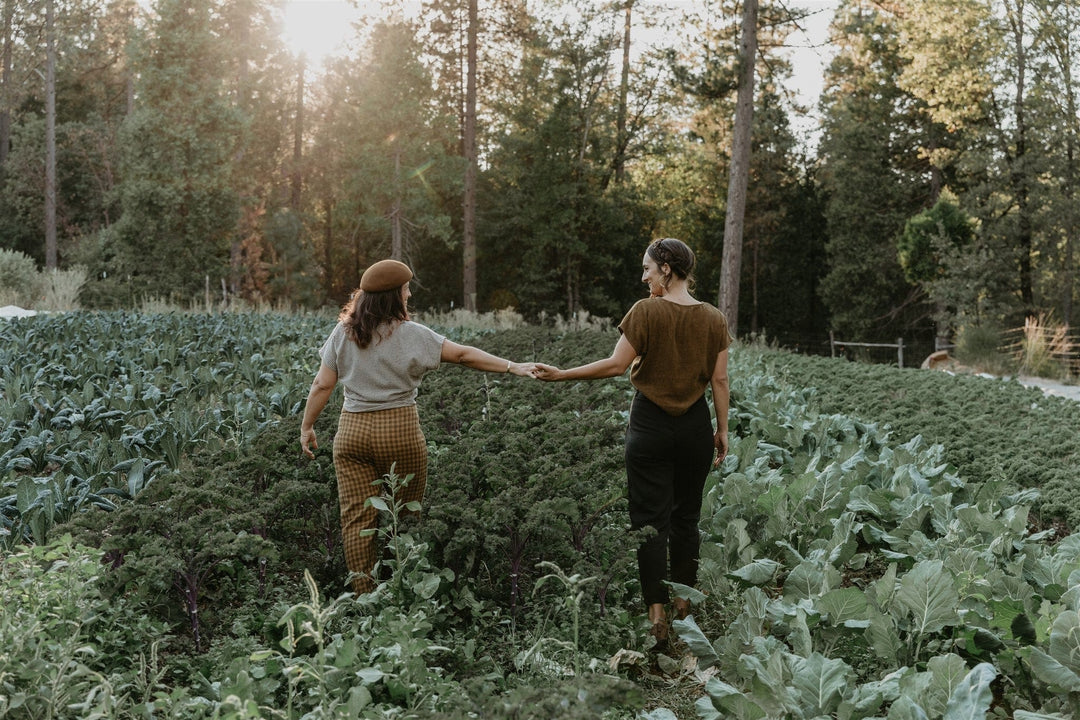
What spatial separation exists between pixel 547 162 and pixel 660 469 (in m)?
29.6

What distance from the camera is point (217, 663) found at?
10.0 feet

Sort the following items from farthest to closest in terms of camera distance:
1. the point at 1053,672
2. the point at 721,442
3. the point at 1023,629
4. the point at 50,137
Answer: the point at 50,137 → the point at 721,442 → the point at 1023,629 → the point at 1053,672

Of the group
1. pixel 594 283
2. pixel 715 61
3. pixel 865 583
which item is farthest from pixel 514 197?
pixel 865 583

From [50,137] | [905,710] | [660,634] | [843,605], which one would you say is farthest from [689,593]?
[50,137]

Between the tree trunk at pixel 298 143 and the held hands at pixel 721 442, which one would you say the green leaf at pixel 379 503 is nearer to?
the held hands at pixel 721 442

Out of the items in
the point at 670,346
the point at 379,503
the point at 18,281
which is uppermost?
the point at 18,281

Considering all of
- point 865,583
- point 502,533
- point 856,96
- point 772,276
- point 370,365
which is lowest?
point 865,583

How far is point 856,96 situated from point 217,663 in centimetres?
3575

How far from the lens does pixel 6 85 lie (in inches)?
1449

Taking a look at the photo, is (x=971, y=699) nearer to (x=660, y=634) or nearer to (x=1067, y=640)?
(x=1067, y=640)

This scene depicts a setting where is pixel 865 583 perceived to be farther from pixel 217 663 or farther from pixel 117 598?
pixel 117 598

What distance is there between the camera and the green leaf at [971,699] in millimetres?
2584

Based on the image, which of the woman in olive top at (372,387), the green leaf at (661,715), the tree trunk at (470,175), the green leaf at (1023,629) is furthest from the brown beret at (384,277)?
the tree trunk at (470,175)

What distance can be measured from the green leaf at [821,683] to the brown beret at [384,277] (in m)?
2.30
